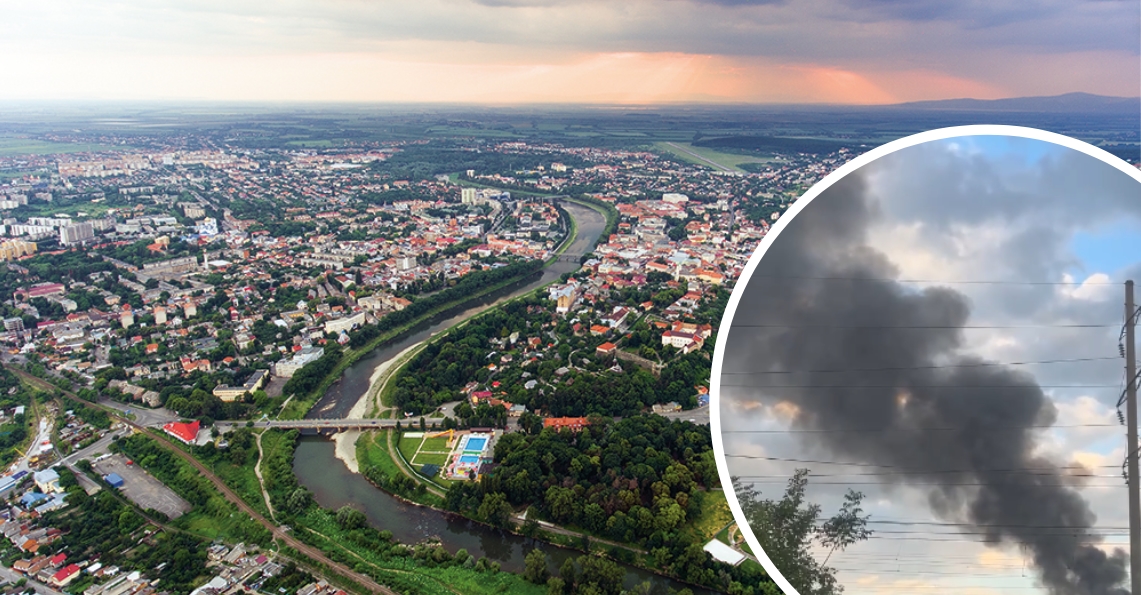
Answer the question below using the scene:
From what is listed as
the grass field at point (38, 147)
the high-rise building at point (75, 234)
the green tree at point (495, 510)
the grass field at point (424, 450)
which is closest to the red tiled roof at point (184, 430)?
the grass field at point (424, 450)

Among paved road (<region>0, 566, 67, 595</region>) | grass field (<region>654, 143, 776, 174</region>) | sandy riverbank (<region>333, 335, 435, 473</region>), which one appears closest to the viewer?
paved road (<region>0, 566, 67, 595</region>)

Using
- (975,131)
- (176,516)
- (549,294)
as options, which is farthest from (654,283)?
(975,131)

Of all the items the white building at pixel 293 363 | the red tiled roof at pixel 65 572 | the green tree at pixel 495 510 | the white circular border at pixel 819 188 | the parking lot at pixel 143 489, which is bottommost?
the green tree at pixel 495 510

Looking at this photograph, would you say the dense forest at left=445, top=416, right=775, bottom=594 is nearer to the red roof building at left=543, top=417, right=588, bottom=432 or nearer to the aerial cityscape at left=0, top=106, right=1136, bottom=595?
the aerial cityscape at left=0, top=106, right=1136, bottom=595

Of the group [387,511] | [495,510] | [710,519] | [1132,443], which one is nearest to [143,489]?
[387,511]

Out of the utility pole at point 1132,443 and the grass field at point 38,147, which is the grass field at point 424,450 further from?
the grass field at point 38,147

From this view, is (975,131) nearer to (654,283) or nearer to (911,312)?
(911,312)

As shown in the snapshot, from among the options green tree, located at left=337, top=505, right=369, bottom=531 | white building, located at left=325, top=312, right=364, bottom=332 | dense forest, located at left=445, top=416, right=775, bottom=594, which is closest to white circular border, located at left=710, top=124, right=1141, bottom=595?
dense forest, located at left=445, top=416, right=775, bottom=594
